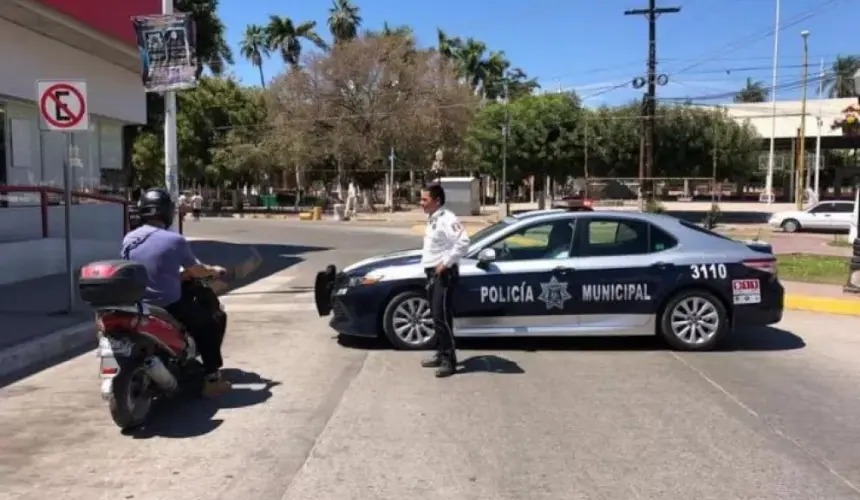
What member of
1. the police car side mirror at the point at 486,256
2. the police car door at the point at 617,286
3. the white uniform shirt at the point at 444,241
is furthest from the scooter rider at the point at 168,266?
the police car door at the point at 617,286

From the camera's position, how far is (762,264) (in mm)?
8867

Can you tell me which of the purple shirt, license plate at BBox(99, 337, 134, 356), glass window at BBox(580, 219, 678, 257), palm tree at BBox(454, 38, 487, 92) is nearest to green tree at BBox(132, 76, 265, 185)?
palm tree at BBox(454, 38, 487, 92)

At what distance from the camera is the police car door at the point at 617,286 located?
8.71 metres

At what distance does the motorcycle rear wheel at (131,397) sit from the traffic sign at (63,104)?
5234 millimetres

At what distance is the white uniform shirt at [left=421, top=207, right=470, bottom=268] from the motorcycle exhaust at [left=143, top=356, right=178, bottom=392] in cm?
252

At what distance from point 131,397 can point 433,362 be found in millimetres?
2979

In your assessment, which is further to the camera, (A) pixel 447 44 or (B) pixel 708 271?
(A) pixel 447 44

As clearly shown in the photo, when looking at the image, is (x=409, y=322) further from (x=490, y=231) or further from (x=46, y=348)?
(x=46, y=348)

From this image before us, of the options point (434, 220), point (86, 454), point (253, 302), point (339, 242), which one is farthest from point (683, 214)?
point (86, 454)

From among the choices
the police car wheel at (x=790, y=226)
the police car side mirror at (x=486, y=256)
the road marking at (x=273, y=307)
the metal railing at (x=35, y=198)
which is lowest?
the road marking at (x=273, y=307)

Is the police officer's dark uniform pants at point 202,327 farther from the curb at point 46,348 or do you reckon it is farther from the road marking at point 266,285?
the road marking at point 266,285

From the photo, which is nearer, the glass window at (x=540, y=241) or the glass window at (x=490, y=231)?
the glass window at (x=540, y=241)

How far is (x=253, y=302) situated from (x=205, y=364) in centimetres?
658

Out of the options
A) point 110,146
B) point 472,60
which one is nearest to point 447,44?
point 472,60
